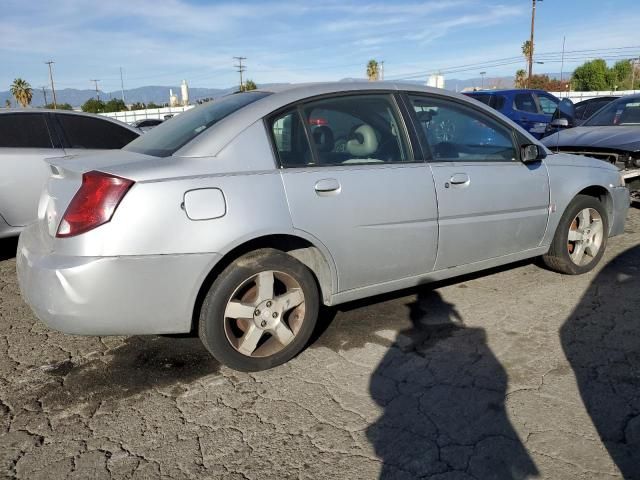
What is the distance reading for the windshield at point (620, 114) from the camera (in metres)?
7.39

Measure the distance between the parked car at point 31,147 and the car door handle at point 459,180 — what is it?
3918mm

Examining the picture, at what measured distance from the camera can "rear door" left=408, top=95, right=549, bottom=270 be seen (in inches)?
144

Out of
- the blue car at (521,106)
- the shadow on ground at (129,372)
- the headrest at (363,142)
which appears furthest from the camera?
the blue car at (521,106)

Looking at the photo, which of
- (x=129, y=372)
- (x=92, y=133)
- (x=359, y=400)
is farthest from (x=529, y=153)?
(x=92, y=133)

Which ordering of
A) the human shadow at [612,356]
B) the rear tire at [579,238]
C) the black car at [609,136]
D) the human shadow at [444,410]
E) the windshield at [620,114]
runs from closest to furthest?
1. the human shadow at [444,410]
2. the human shadow at [612,356]
3. the rear tire at [579,238]
4. the black car at [609,136]
5. the windshield at [620,114]

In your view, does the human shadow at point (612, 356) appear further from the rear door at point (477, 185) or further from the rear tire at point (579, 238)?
the rear door at point (477, 185)

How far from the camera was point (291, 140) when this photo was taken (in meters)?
3.19

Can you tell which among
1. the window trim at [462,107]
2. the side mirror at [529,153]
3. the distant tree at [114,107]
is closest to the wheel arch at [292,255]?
the window trim at [462,107]

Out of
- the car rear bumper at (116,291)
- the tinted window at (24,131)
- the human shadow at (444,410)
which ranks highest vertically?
the tinted window at (24,131)

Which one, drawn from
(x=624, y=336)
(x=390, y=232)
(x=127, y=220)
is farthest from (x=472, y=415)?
(x=127, y=220)

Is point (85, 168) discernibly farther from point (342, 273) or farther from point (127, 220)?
point (342, 273)

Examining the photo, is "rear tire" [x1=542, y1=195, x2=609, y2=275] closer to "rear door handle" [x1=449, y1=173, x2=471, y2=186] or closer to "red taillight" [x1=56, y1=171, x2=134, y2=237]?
"rear door handle" [x1=449, y1=173, x2=471, y2=186]

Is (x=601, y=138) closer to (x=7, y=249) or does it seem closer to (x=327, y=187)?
(x=327, y=187)

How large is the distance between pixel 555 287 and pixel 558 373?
60.8 inches
